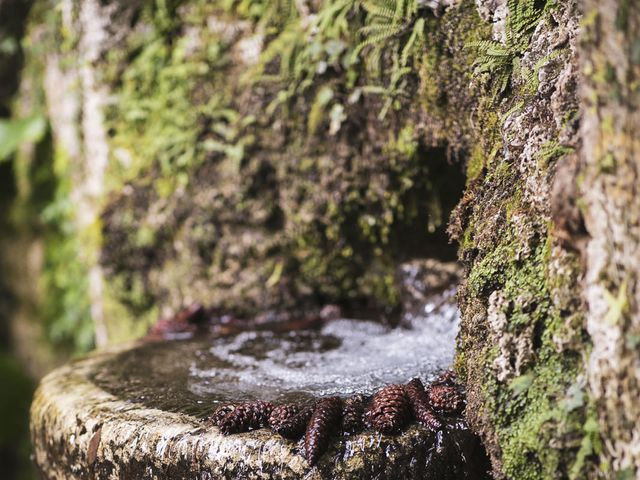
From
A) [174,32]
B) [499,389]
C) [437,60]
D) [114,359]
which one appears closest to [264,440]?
[499,389]

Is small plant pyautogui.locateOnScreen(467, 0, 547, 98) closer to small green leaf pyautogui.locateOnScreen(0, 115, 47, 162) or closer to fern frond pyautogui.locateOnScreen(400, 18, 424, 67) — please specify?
fern frond pyautogui.locateOnScreen(400, 18, 424, 67)

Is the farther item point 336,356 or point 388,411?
point 336,356

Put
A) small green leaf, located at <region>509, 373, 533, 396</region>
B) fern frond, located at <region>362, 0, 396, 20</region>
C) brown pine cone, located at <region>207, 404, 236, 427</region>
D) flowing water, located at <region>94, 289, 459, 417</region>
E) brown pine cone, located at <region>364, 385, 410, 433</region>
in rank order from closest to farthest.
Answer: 1. small green leaf, located at <region>509, 373, 533, 396</region>
2. brown pine cone, located at <region>364, 385, 410, 433</region>
3. brown pine cone, located at <region>207, 404, 236, 427</region>
4. flowing water, located at <region>94, 289, 459, 417</region>
5. fern frond, located at <region>362, 0, 396, 20</region>

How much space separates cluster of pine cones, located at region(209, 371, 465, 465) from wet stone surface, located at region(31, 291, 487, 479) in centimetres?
3

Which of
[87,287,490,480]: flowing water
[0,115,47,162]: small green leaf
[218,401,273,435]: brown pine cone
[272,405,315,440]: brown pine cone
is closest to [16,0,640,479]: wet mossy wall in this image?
[87,287,490,480]: flowing water

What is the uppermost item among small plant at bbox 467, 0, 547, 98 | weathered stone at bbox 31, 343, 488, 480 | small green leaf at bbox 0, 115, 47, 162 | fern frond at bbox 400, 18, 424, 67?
small green leaf at bbox 0, 115, 47, 162

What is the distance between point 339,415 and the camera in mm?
2250

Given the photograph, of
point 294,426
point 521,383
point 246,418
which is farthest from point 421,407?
point 246,418

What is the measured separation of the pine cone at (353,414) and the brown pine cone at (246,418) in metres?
0.29

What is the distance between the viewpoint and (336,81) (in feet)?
13.3

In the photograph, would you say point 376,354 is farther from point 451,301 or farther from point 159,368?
point 159,368

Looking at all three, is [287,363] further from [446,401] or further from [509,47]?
[509,47]

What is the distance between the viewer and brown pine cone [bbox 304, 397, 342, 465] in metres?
2.10

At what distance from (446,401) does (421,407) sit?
15 centimetres
